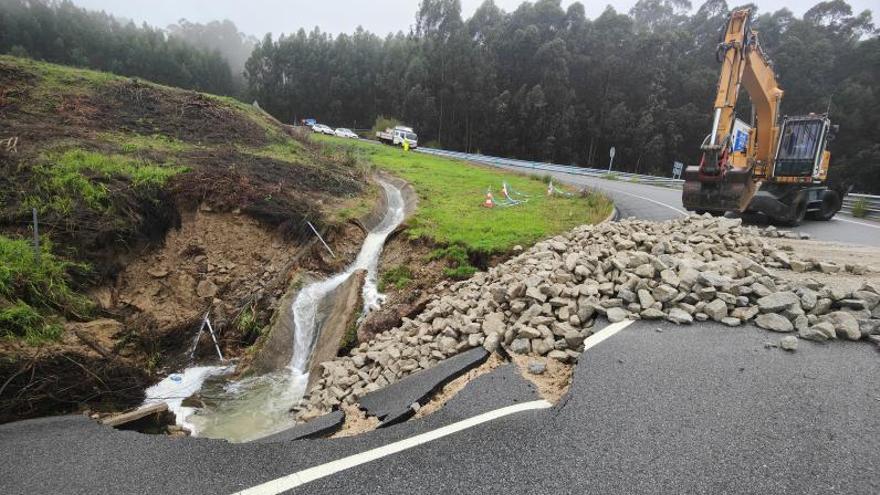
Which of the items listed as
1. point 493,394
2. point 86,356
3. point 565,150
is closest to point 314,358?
point 86,356

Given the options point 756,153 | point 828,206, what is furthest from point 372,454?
point 828,206

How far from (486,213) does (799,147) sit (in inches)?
326

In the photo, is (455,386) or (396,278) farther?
(396,278)

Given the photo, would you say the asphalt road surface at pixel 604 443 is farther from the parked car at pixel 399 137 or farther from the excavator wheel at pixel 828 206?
the parked car at pixel 399 137

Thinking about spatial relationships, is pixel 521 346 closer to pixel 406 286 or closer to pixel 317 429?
pixel 317 429

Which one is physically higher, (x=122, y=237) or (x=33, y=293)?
(x=122, y=237)

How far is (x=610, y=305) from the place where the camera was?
5.97 meters

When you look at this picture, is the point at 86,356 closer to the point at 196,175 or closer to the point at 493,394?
Answer: the point at 493,394

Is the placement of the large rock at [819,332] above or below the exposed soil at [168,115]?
below

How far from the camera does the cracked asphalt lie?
10.9 feet

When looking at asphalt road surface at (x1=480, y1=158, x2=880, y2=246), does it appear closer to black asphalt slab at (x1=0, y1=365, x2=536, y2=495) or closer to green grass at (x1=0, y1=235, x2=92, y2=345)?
black asphalt slab at (x1=0, y1=365, x2=536, y2=495)

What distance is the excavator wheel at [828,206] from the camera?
12.6m

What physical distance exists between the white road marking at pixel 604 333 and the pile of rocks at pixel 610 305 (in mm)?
110

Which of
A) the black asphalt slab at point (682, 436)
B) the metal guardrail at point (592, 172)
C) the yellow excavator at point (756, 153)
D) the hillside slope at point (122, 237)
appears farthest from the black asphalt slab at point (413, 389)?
the metal guardrail at point (592, 172)
